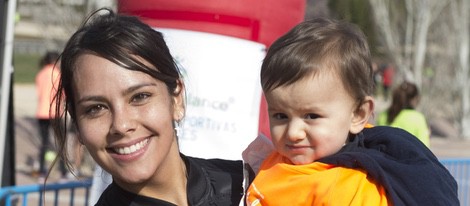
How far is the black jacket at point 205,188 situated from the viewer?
6.81 ft

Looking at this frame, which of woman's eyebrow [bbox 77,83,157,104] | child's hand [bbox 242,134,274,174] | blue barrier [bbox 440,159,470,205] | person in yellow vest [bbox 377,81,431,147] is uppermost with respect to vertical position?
woman's eyebrow [bbox 77,83,157,104]

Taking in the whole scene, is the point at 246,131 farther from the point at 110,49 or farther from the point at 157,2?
the point at 110,49

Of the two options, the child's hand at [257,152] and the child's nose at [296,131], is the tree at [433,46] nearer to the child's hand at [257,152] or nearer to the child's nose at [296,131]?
the child's hand at [257,152]

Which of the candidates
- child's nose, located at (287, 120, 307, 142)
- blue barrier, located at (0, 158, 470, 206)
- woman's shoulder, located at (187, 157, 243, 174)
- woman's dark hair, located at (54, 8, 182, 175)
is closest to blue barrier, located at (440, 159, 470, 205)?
blue barrier, located at (0, 158, 470, 206)

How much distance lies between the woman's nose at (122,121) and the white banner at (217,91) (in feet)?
5.56

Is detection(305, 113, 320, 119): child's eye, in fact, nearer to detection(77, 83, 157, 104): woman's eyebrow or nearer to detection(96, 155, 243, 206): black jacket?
detection(96, 155, 243, 206): black jacket

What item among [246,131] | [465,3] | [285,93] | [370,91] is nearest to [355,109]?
[370,91]

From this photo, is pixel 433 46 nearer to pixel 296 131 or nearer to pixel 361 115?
pixel 361 115

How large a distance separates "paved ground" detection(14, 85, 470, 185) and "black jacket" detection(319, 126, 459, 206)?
30.9 feet

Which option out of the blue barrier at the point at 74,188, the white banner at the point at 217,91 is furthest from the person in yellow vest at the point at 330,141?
the blue barrier at the point at 74,188

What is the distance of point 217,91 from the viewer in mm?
3740

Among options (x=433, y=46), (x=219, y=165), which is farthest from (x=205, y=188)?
(x=433, y=46)

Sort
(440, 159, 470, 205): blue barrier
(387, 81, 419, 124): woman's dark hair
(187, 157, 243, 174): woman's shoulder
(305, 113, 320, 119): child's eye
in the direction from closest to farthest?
1. (305, 113, 320, 119): child's eye
2. (187, 157, 243, 174): woman's shoulder
3. (440, 159, 470, 205): blue barrier
4. (387, 81, 419, 124): woman's dark hair

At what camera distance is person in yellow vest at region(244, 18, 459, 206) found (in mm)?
2010
